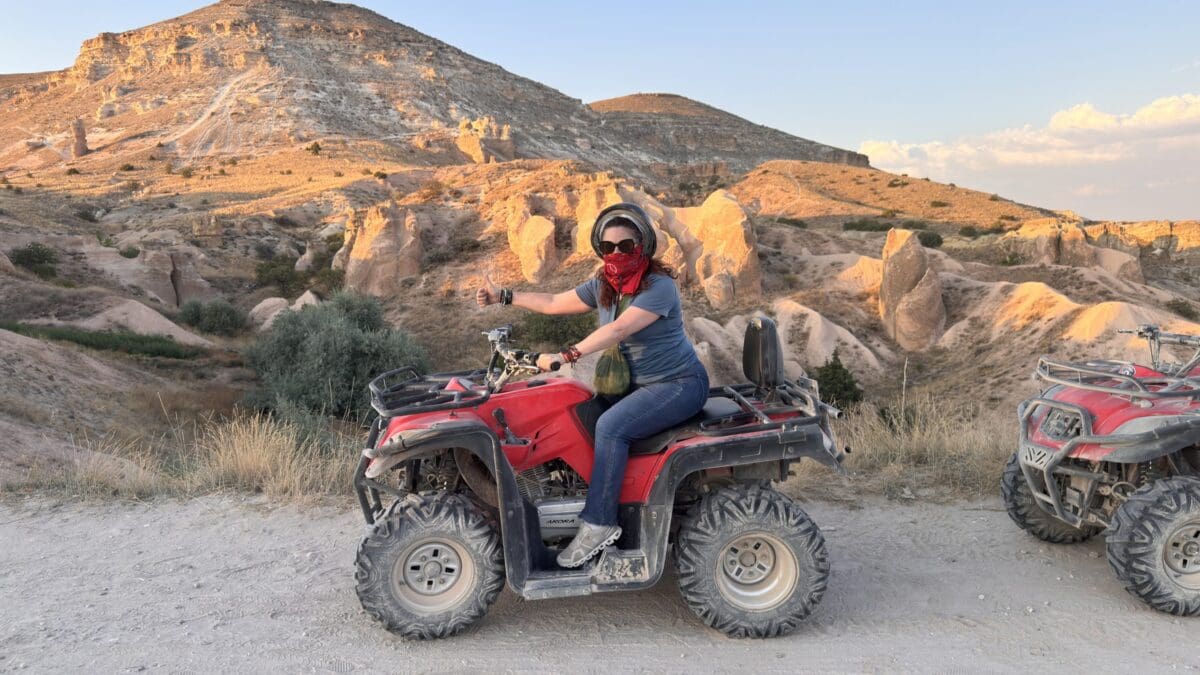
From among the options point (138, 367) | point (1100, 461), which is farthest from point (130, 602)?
point (138, 367)

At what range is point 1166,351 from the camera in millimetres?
18359

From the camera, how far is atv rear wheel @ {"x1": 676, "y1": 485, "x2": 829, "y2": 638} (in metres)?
3.82

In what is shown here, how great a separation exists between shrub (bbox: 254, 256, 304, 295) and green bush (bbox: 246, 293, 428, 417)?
10.5 metres

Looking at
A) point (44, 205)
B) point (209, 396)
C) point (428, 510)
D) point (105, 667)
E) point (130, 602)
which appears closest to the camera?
point (105, 667)

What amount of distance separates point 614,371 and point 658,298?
439 mm

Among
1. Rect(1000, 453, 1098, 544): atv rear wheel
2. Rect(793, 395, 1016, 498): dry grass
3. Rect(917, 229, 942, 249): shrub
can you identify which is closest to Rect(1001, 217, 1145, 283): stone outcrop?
Rect(917, 229, 942, 249): shrub

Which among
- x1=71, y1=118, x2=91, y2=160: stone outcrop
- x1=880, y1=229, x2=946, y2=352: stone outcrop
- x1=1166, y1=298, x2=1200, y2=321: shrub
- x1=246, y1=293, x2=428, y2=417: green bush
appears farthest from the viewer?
x1=71, y1=118, x2=91, y2=160: stone outcrop

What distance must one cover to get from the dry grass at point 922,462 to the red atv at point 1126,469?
1.15 m

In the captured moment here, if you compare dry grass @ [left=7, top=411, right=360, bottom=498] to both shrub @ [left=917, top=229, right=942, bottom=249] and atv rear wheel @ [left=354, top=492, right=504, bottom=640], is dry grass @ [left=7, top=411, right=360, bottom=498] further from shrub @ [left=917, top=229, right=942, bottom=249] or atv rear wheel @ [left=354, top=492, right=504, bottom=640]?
shrub @ [left=917, top=229, right=942, bottom=249]

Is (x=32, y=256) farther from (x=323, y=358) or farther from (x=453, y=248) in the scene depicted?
(x=323, y=358)

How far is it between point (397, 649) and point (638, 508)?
53.2 inches

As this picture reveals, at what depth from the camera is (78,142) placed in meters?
67.3

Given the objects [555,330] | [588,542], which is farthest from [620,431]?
[555,330]

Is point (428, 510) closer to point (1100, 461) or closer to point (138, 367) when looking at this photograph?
point (1100, 461)
